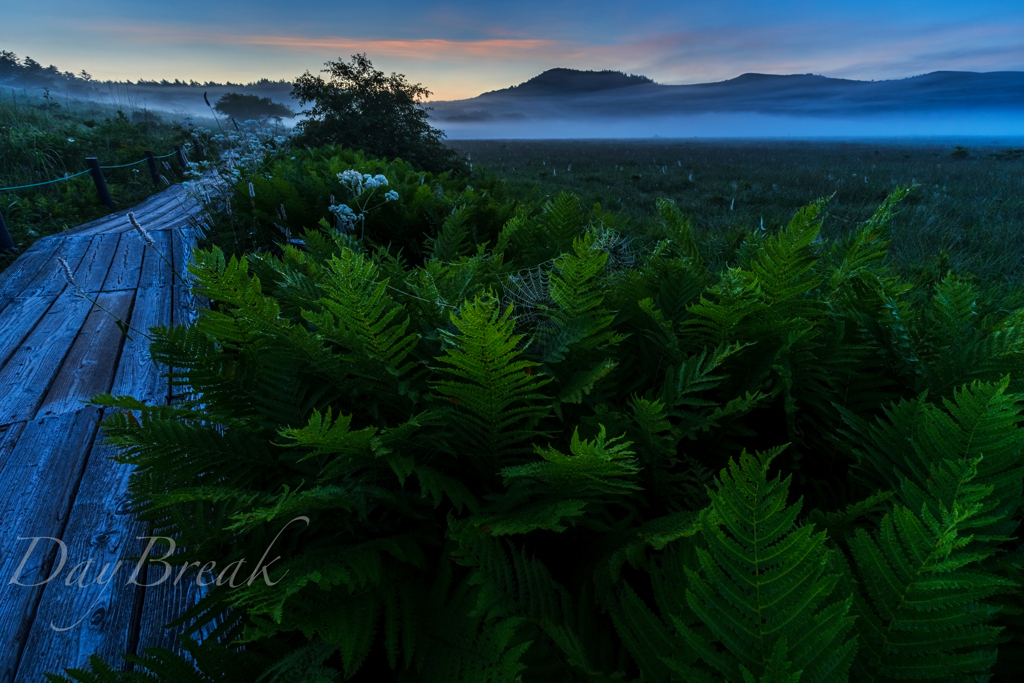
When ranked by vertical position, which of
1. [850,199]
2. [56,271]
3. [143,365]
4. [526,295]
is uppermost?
[526,295]

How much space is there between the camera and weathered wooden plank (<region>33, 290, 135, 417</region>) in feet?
9.91

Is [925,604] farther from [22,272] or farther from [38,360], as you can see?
[22,272]

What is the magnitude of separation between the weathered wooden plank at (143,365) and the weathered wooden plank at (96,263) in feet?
3.22

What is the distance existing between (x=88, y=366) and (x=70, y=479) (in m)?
1.48

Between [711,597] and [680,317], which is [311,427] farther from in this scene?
[680,317]

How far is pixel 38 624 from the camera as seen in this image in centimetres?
167

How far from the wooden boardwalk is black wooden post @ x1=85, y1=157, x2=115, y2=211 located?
6033mm

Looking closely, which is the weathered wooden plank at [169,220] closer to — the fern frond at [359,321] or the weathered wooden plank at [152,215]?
the weathered wooden plank at [152,215]

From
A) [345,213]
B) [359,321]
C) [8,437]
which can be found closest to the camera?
[359,321]

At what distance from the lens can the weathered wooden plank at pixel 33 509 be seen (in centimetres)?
169

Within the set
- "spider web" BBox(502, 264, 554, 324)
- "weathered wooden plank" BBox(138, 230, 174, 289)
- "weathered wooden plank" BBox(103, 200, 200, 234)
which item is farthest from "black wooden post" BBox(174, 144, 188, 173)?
"spider web" BBox(502, 264, 554, 324)

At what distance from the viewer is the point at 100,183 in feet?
32.8

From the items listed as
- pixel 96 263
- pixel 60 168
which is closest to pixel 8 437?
pixel 96 263

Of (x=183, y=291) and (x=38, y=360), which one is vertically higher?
(x=183, y=291)
